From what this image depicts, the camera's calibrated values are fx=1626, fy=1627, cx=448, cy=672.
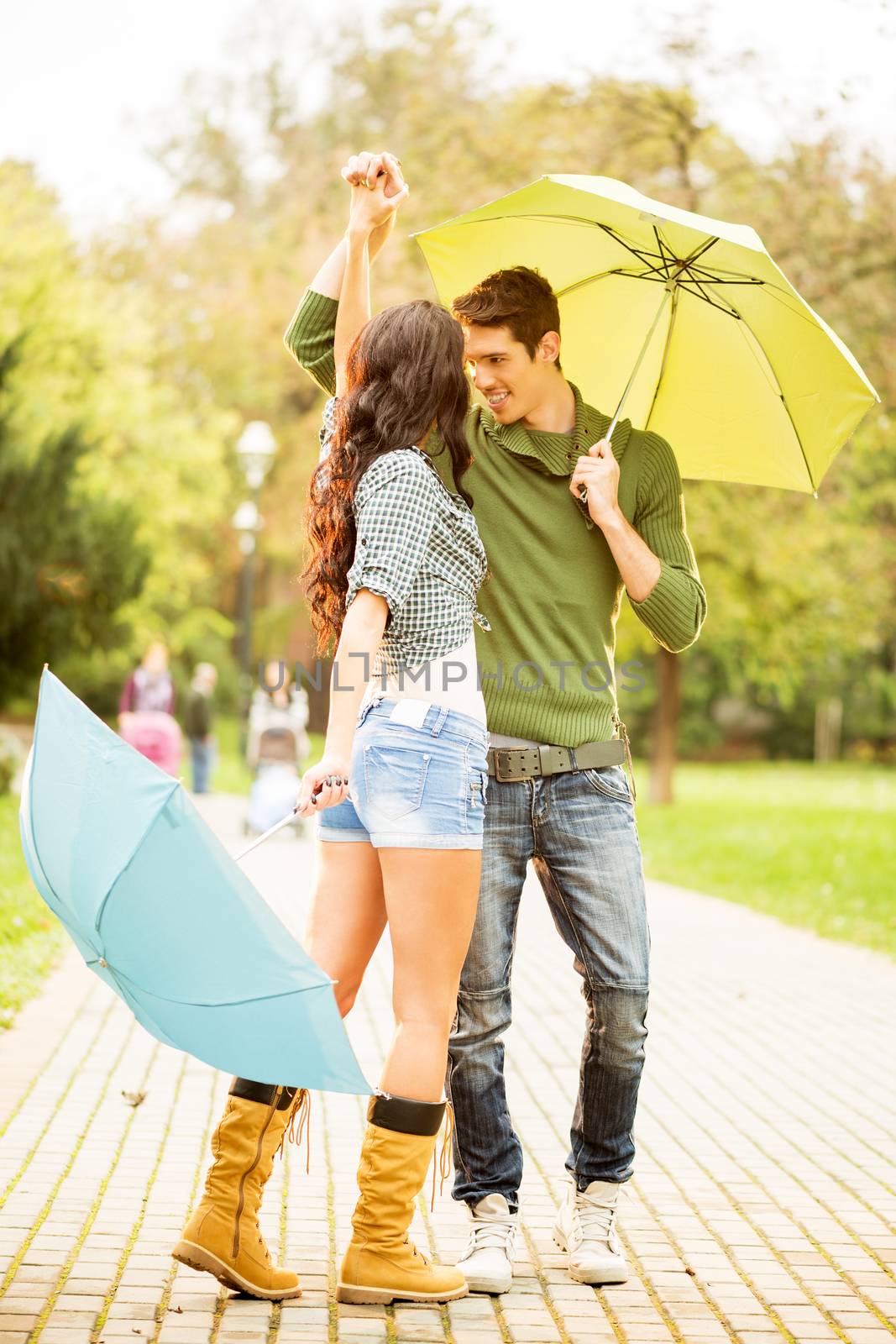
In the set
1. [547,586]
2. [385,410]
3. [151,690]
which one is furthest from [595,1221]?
[151,690]

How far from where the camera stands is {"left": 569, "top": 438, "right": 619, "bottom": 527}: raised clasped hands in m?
3.57

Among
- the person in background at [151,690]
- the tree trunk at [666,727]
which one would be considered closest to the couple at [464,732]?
the person in background at [151,690]

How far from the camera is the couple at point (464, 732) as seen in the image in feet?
11.0

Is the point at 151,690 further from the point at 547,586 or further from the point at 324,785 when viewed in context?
the point at 324,785

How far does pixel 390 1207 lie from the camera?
338 cm

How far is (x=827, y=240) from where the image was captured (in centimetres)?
1481

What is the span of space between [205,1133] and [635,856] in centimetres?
209

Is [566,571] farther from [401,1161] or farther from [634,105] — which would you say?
[634,105]

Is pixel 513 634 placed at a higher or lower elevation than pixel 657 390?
Result: lower

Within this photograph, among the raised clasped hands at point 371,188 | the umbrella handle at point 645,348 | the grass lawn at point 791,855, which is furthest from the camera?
the grass lawn at point 791,855

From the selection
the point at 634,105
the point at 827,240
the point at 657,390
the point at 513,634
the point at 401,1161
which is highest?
the point at 634,105

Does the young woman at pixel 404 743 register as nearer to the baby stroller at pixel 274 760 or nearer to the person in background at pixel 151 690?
the baby stroller at pixel 274 760

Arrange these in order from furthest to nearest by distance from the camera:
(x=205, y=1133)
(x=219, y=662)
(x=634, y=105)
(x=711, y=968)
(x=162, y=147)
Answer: (x=162, y=147) < (x=219, y=662) < (x=634, y=105) < (x=711, y=968) < (x=205, y=1133)

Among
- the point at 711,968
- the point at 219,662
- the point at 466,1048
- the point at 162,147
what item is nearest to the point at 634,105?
the point at 711,968
